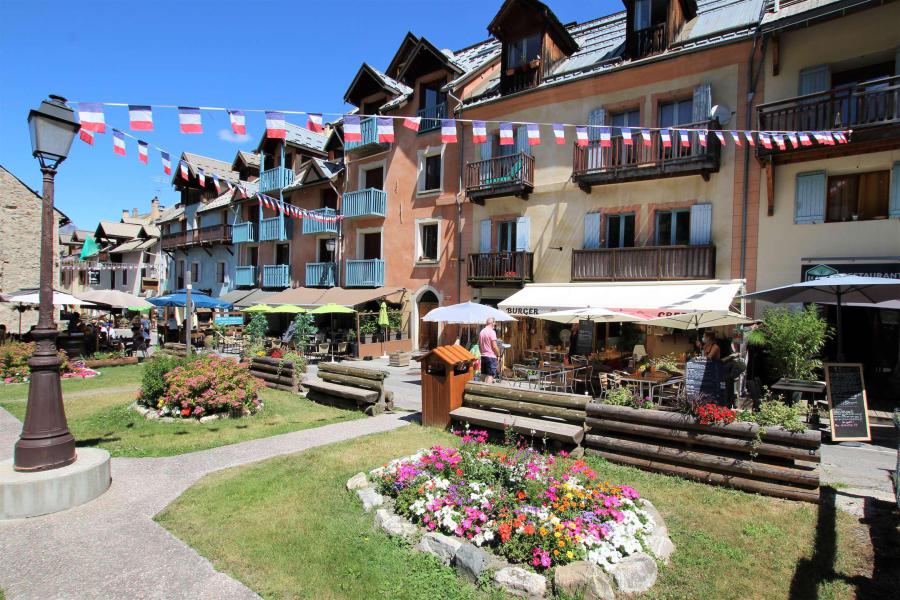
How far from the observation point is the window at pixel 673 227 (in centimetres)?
1439

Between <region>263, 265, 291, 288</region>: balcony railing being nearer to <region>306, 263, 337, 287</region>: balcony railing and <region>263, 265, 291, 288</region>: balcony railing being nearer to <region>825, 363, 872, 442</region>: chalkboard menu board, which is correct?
<region>306, 263, 337, 287</region>: balcony railing

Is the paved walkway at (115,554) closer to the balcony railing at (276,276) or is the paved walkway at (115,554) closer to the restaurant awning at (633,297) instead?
the restaurant awning at (633,297)

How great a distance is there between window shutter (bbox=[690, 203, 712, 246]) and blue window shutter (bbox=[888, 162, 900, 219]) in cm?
382

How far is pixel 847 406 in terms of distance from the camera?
27.3 ft

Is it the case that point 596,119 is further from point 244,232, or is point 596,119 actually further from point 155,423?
point 244,232

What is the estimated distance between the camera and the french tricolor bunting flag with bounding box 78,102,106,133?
7390 millimetres

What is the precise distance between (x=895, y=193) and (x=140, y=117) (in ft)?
A: 51.0

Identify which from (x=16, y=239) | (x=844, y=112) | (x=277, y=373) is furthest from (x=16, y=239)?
(x=844, y=112)

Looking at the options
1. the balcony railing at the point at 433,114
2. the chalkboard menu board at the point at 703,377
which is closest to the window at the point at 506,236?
the balcony railing at the point at 433,114

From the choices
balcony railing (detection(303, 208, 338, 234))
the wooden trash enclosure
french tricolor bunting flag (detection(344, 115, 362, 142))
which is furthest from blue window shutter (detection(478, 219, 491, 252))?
french tricolor bunting flag (detection(344, 115, 362, 142))

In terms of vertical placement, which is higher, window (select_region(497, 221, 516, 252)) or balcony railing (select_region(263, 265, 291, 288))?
window (select_region(497, 221, 516, 252))

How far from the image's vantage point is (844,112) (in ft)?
36.8

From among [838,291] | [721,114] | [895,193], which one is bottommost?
[838,291]

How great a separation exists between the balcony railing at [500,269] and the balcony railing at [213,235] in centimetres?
2105
